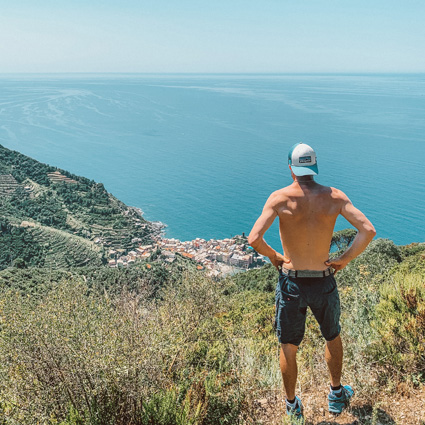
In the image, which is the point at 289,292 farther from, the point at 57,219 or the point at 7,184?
the point at 7,184

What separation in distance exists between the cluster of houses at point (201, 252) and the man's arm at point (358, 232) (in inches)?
1267

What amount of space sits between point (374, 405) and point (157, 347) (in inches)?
61.1

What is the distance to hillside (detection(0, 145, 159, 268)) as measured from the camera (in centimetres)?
3588

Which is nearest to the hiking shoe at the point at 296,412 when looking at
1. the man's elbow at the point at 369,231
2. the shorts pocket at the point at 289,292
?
the shorts pocket at the point at 289,292

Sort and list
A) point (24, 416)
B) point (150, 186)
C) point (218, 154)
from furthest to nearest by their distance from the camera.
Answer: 1. point (218, 154)
2. point (150, 186)
3. point (24, 416)

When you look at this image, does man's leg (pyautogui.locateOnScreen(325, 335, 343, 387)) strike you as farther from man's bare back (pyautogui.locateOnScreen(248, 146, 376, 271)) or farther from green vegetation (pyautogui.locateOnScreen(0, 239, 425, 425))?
man's bare back (pyautogui.locateOnScreen(248, 146, 376, 271))

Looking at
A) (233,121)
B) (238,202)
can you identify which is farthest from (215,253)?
(233,121)

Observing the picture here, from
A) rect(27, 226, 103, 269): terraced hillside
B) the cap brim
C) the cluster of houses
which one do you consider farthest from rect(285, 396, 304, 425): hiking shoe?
rect(27, 226, 103, 269): terraced hillside

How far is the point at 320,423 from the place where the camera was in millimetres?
2473

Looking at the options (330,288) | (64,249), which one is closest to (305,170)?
(330,288)

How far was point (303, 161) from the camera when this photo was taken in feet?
7.77

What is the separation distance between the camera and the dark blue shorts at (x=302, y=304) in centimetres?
234

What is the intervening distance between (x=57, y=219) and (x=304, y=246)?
47.6m

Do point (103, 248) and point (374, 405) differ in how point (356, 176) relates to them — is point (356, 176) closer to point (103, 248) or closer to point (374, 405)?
point (103, 248)
